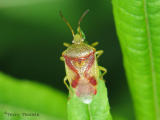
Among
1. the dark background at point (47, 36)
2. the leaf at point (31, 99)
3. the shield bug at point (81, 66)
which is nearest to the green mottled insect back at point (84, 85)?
the shield bug at point (81, 66)

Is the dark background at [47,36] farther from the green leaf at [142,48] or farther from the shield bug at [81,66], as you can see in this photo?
the green leaf at [142,48]

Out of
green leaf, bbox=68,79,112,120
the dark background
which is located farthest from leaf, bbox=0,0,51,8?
green leaf, bbox=68,79,112,120

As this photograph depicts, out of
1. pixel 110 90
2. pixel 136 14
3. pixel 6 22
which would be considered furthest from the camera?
pixel 6 22

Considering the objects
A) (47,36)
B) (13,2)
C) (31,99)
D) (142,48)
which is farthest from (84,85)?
(13,2)

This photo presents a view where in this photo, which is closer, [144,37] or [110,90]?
[144,37]

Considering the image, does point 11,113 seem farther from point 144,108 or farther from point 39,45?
point 39,45

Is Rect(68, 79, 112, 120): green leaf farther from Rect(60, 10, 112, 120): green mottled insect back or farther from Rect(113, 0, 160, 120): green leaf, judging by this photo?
Rect(113, 0, 160, 120): green leaf

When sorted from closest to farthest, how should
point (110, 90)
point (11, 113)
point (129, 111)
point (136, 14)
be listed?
point (136, 14) → point (11, 113) → point (129, 111) → point (110, 90)

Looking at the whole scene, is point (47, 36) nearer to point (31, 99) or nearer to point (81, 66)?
point (81, 66)

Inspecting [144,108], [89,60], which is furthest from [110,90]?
[144,108]
